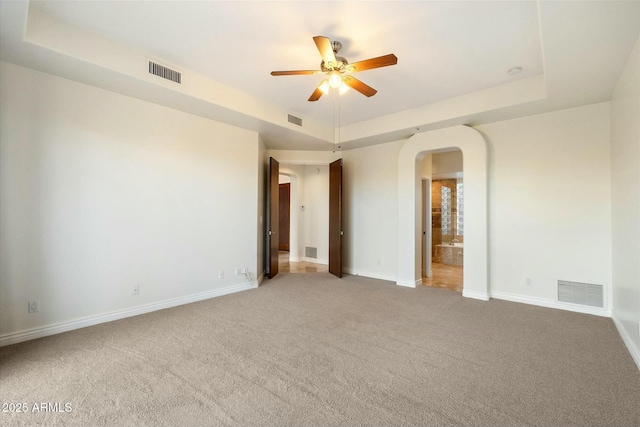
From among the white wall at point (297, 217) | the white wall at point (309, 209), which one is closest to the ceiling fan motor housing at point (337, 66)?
the white wall at point (309, 209)

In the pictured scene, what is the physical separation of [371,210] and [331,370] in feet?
12.9

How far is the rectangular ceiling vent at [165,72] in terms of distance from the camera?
309 centimetres

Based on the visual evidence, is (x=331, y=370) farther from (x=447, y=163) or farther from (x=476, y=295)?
(x=447, y=163)

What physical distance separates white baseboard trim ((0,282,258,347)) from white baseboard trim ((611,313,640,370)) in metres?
4.63

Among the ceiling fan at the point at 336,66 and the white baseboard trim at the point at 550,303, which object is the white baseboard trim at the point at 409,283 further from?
the ceiling fan at the point at 336,66

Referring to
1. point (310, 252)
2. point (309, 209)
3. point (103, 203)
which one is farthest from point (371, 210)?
point (103, 203)

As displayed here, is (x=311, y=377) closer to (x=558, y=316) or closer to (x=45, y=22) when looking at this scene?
(x=558, y=316)

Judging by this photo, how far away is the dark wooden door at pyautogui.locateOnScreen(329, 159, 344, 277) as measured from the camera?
18.9ft

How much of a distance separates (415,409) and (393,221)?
13.0 ft

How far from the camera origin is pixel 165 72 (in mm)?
3186

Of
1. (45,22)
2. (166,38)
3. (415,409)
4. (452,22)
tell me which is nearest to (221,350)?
(415,409)

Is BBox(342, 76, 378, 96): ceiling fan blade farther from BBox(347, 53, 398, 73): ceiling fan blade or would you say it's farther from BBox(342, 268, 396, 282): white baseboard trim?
BBox(342, 268, 396, 282): white baseboard trim

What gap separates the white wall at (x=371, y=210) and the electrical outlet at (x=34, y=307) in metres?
4.82

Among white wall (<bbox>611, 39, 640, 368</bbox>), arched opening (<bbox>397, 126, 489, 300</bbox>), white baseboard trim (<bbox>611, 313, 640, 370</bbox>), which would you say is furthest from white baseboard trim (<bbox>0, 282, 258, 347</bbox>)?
white wall (<bbox>611, 39, 640, 368</bbox>)
